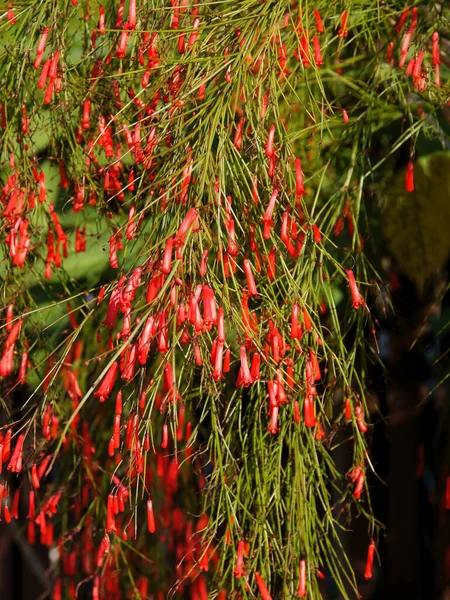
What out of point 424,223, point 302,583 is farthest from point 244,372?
point 424,223

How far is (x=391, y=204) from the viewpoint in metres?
1.30

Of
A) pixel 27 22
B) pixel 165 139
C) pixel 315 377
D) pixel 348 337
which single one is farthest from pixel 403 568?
pixel 27 22

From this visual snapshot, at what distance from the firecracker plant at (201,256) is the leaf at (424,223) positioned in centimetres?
8

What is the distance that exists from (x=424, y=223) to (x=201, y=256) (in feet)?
1.83

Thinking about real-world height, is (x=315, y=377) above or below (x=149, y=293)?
below

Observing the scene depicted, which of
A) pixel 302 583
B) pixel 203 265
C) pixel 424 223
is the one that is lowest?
pixel 302 583

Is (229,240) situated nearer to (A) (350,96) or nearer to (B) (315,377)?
(B) (315,377)

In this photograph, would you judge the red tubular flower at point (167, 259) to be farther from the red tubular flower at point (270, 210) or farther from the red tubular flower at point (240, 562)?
the red tubular flower at point (240, 562)

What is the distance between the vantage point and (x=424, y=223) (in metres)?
1.28

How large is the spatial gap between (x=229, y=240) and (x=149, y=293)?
9 cm

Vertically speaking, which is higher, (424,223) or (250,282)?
(250,282)

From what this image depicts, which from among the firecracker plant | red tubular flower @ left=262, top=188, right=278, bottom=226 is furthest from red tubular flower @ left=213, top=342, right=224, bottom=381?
red tubular flower @ left=262, top=188, right=278, bottom=226

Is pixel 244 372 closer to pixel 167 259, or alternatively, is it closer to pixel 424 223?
pixel 167 259

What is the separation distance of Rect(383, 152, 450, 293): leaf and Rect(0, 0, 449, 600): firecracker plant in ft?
0.25
